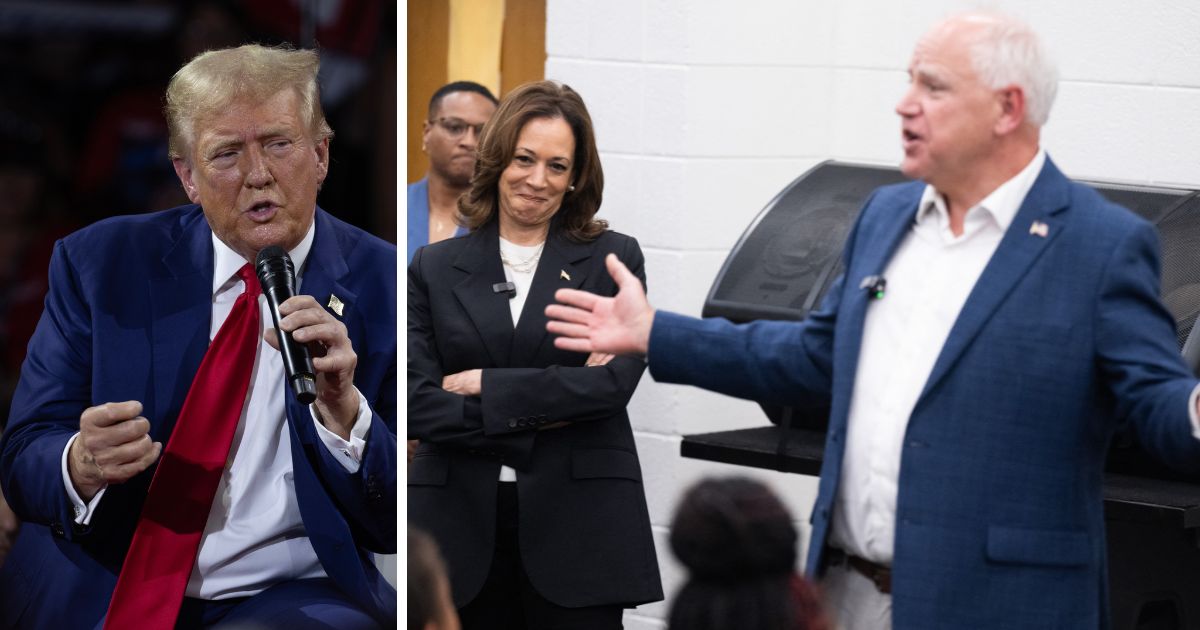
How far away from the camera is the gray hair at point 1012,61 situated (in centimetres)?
236

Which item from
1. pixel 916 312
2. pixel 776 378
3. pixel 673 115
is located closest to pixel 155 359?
pixel 776 378

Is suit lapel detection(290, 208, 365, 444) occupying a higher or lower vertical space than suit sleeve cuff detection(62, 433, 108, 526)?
higher

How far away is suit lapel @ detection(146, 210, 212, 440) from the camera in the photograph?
252 cm

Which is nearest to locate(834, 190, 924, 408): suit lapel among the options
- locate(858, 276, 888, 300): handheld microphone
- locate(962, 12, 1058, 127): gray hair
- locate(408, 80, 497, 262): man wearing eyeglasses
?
locate(858, 276, 888, 300): handheld microphone

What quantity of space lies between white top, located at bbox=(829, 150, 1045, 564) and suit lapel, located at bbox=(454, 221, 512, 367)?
1006 mm

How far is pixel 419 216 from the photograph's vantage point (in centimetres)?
377

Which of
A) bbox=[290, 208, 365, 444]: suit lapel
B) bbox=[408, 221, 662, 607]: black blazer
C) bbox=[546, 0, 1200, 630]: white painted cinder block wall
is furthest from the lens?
bbox=[546, 0, 1200, 630]: white painted cinder block wall

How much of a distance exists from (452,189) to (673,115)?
1.93 feet

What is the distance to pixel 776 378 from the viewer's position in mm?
2576

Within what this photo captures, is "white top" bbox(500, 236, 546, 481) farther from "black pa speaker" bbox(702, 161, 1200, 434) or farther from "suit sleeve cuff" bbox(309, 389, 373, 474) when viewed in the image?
"suit sleeve cuff" bbox(309, 389, 373, 474)

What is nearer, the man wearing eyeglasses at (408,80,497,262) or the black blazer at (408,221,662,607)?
the black blazer at (408,221,662,607)

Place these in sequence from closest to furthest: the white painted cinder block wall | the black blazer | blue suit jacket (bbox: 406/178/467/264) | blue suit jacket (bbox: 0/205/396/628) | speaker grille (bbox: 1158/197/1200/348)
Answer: blue suit jacket (bbox: 0/205/396/628)
speaker grille (bbox: 1158/197/1200/348)
the black blazer
blue suit jacket (bbox: 406/178/467/264)
the white painted cinder block wall

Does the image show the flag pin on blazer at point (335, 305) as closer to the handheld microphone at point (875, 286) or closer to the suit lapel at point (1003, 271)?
the handheld microphone at point (875, 286)

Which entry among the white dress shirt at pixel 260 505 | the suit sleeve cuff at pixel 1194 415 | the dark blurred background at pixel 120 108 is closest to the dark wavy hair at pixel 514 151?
the dark blurred background at pixel 120 108
